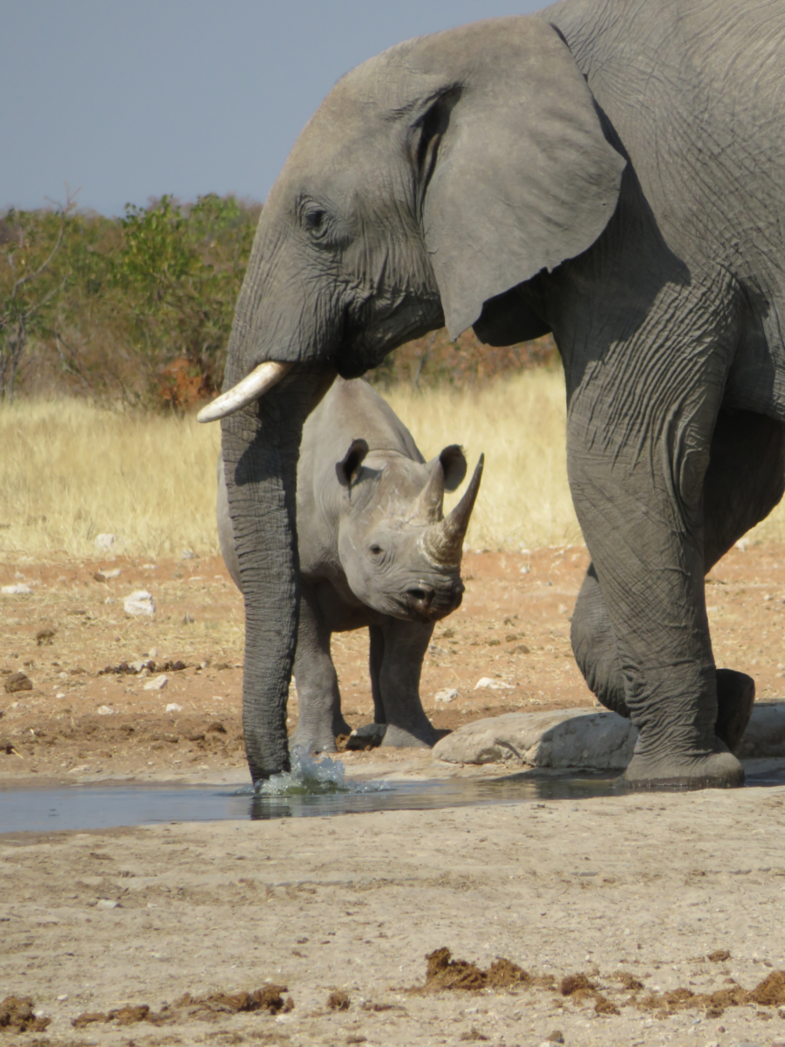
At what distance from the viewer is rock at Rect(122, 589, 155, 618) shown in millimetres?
11420

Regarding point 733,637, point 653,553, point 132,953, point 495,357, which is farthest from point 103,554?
point 495,357

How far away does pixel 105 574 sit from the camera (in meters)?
13.1

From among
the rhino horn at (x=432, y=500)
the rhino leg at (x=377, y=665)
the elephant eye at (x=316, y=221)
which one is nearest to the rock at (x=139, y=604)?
the rhino leg at (x=377, y=665)

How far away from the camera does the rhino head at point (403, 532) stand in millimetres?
6988

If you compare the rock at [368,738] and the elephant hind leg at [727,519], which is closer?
the elephant hind leg at [727,519]

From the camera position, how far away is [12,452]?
16.6 metres

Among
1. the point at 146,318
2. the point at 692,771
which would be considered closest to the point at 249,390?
the point at 692,771

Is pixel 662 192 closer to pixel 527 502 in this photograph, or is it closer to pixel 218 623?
pixel 218 623

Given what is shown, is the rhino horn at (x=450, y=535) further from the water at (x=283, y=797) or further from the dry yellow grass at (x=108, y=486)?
the dry yellow grass at (x=108, y=486)

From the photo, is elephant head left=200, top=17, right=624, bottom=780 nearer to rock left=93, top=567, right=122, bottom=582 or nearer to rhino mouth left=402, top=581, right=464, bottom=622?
rhino mouth left=402, top=581, right=464, bottom=622

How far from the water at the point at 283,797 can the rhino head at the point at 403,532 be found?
3.28 feet

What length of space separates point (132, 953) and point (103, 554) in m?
10.7

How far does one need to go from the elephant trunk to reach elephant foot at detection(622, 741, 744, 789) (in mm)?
1427

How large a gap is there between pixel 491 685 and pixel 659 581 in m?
4.43
